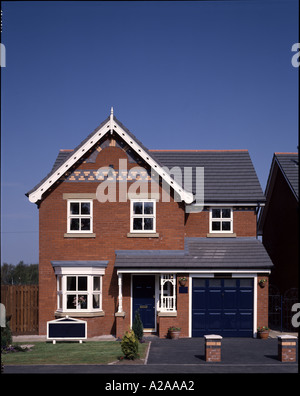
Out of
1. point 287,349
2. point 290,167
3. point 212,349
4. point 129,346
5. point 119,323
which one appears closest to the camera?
point 212,349

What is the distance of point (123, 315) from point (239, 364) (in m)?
7.55

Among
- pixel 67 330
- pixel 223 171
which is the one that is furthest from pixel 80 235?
pixel 223 171

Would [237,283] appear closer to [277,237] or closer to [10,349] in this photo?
[277,237]

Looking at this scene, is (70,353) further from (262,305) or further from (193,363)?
(262,305)

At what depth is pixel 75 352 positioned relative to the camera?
20.2 meters

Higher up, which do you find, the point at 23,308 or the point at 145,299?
the point at 145,299

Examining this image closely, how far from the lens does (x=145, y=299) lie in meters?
25.1

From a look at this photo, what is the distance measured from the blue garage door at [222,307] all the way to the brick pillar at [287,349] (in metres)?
6.05

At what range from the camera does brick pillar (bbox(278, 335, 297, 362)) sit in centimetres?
1830

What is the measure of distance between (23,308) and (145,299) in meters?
5.77

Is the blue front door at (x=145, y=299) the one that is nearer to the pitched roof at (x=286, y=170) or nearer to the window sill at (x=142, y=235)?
the window sill at (x=142, y=235)

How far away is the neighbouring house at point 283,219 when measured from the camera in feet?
89.0

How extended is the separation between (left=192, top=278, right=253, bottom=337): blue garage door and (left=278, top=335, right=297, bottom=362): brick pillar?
19.8 ft

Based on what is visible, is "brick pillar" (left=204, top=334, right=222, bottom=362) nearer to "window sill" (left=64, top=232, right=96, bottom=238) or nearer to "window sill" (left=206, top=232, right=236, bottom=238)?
"window sill" (left=64, top=232, right=96, bottom=238)
